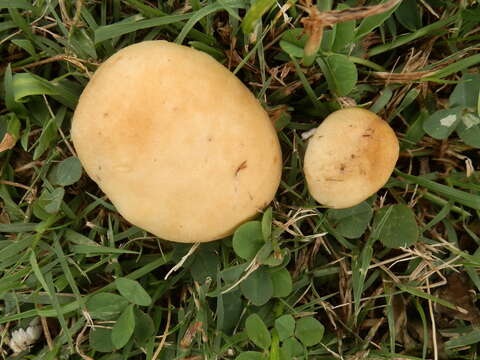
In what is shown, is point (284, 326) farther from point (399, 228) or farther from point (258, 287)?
point (399, 228)

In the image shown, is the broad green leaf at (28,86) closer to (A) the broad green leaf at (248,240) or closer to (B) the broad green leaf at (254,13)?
(B) the broad green leaf at (254,13)

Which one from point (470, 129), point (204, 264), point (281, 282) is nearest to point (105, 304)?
point (204, 264)

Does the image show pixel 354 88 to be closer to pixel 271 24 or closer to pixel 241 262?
pixel 271 24

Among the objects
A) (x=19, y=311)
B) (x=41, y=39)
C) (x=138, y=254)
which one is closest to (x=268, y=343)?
(x=138, y=254)

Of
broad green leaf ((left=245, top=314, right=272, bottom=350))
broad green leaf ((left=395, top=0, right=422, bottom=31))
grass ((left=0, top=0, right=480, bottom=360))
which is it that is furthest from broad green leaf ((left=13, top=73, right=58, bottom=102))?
broad green leaf ((left=395, top=0, right=422, bottom=31))

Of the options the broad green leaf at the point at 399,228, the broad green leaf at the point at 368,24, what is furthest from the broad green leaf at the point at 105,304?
the broad green leaf at the point at 368,24
